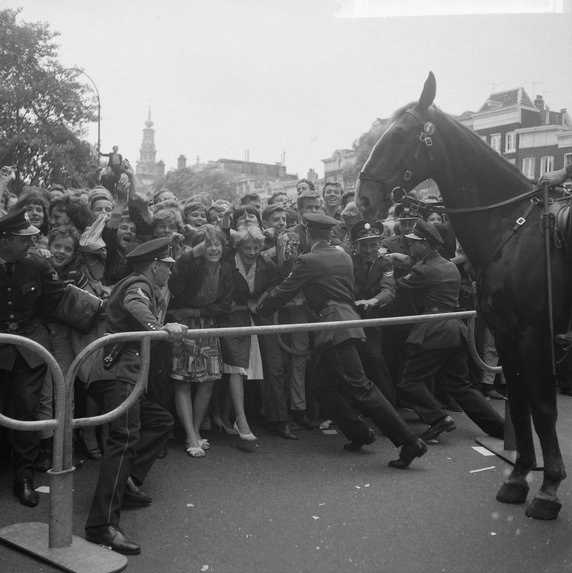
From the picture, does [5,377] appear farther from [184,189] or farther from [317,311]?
[184,189]

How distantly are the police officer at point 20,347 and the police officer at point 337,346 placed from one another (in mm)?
1958

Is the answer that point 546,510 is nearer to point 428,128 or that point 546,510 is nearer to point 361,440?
point 361,440

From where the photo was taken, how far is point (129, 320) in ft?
14.4

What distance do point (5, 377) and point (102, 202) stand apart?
7.90 feet

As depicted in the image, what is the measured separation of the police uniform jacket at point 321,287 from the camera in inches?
228

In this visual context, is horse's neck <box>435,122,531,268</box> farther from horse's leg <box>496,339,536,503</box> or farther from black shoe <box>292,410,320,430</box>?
black shoe <box>292,410,320,430</box>

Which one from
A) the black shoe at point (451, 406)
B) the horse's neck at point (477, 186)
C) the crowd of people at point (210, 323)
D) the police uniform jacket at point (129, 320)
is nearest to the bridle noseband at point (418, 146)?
the horse's neck at point (477, 186)

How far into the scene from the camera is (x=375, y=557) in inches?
148

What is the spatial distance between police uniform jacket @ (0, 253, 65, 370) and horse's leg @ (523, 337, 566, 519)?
10.6 ft

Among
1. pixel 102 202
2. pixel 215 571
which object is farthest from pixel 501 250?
pixel 102 202

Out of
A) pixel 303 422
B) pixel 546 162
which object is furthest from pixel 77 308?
pixel 546 162

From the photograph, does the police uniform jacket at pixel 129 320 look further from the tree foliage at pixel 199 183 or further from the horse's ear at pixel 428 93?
the tree foliage at pixel 199 183

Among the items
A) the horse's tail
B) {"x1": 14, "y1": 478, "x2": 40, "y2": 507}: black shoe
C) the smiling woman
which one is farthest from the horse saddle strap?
the smiling woman

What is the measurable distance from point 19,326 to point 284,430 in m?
2.53
